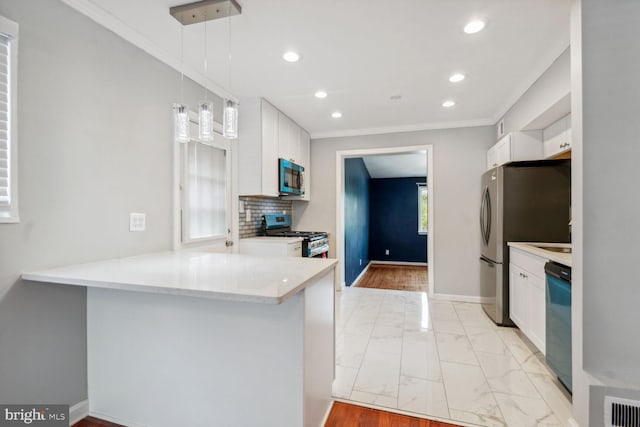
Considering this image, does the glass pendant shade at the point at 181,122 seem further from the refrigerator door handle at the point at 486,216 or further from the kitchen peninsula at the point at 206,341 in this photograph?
the refrigerator door handle at the point at 486,216

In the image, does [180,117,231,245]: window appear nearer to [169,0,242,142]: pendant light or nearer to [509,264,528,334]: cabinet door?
[169,0,242,142]: pendant light

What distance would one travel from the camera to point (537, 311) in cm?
242

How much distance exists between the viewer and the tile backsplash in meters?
3.59

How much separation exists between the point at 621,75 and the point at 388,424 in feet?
7.28

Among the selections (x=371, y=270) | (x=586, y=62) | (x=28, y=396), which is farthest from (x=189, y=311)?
(x=371, y=270)

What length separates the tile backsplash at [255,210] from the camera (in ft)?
11.8

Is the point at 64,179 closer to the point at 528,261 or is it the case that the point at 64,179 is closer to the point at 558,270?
the point at 558,270

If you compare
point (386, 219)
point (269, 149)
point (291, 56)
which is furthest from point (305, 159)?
point (386, 219)

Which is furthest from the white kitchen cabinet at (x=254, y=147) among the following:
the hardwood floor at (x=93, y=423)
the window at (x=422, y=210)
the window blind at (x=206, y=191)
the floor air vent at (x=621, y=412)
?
the window at (x=422, y=210)

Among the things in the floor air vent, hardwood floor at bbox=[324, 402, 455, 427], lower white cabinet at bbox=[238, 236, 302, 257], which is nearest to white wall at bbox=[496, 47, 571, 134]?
the floor air vent

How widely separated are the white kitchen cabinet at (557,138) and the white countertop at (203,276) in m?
2.37

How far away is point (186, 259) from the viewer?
1999 millimetres

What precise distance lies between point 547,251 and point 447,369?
1.22 metres

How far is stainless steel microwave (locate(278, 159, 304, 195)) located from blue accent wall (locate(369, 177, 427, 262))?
4.00m
